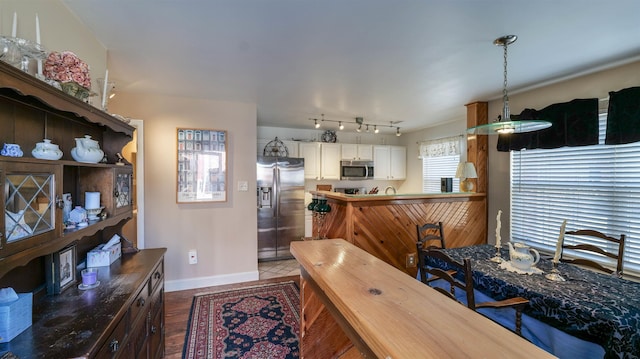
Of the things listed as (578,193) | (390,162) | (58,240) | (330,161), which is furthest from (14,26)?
(390,162)

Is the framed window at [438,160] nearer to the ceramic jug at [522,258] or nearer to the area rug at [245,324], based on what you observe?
the ceramic jug at [522,258]

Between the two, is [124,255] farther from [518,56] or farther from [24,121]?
[518,56]

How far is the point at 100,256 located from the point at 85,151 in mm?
743

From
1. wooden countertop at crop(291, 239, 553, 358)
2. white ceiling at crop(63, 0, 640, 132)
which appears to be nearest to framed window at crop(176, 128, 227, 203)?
white ceiling at crop(63, 0, 640, 132)

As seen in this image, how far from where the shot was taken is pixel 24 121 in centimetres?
118

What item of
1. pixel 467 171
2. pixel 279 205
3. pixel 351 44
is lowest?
pixel 279 205

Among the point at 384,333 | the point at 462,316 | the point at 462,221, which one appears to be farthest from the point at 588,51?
the point at 384,333

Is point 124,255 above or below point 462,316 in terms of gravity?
below

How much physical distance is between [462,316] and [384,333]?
215 millimetres

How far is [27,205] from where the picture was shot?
3.27ft

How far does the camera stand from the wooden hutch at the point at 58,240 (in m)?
0.92

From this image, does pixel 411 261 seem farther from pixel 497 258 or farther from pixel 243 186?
pixel 243 186

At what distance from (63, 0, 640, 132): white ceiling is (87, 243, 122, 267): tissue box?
148cm

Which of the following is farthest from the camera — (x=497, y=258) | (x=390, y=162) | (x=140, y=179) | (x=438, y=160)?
(x=390, y=162)
